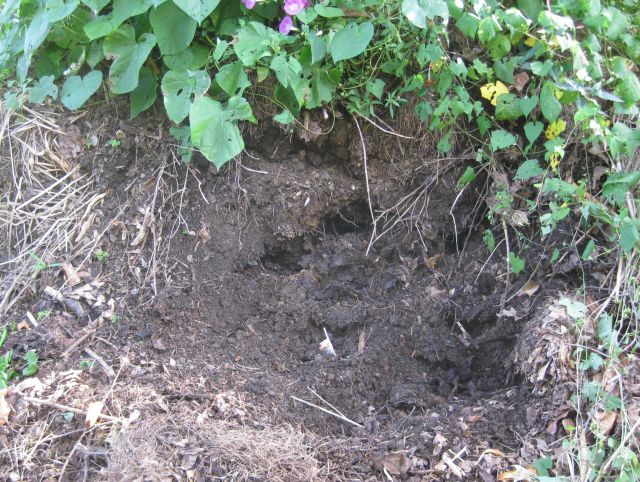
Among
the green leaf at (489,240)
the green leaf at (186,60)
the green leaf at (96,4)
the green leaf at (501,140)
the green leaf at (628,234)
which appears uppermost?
the green leaf at (96,4)

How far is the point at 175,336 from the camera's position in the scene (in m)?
2.52

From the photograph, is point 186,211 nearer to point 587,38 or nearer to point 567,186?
point 567,186

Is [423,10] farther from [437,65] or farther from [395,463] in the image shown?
[395,463]

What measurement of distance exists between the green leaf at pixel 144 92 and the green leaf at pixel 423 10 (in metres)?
1.14

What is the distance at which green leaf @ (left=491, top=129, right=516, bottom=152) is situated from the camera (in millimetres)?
2592

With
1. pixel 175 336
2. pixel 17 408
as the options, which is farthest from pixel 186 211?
pixel 17 408

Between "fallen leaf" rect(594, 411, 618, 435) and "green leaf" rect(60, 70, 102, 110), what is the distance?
2.37 m

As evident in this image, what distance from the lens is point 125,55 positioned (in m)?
2.73

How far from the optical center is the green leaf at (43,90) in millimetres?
2881

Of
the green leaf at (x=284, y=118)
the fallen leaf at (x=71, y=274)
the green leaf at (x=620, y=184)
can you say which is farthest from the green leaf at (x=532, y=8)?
the fallen leaf at (x=71, y=274)

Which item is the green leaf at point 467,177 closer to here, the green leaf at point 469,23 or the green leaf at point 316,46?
the green leaf at point 469,23

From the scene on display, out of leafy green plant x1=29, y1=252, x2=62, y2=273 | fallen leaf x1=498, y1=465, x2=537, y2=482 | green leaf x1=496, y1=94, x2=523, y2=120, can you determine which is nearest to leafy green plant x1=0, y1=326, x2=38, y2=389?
leafy green plant x1=29, y1=252, x2=62, y2=273

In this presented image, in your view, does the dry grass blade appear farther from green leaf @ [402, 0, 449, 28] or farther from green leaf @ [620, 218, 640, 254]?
green leaf @ [620, 218, 640, 254]

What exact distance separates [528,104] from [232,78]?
46.7 inches
